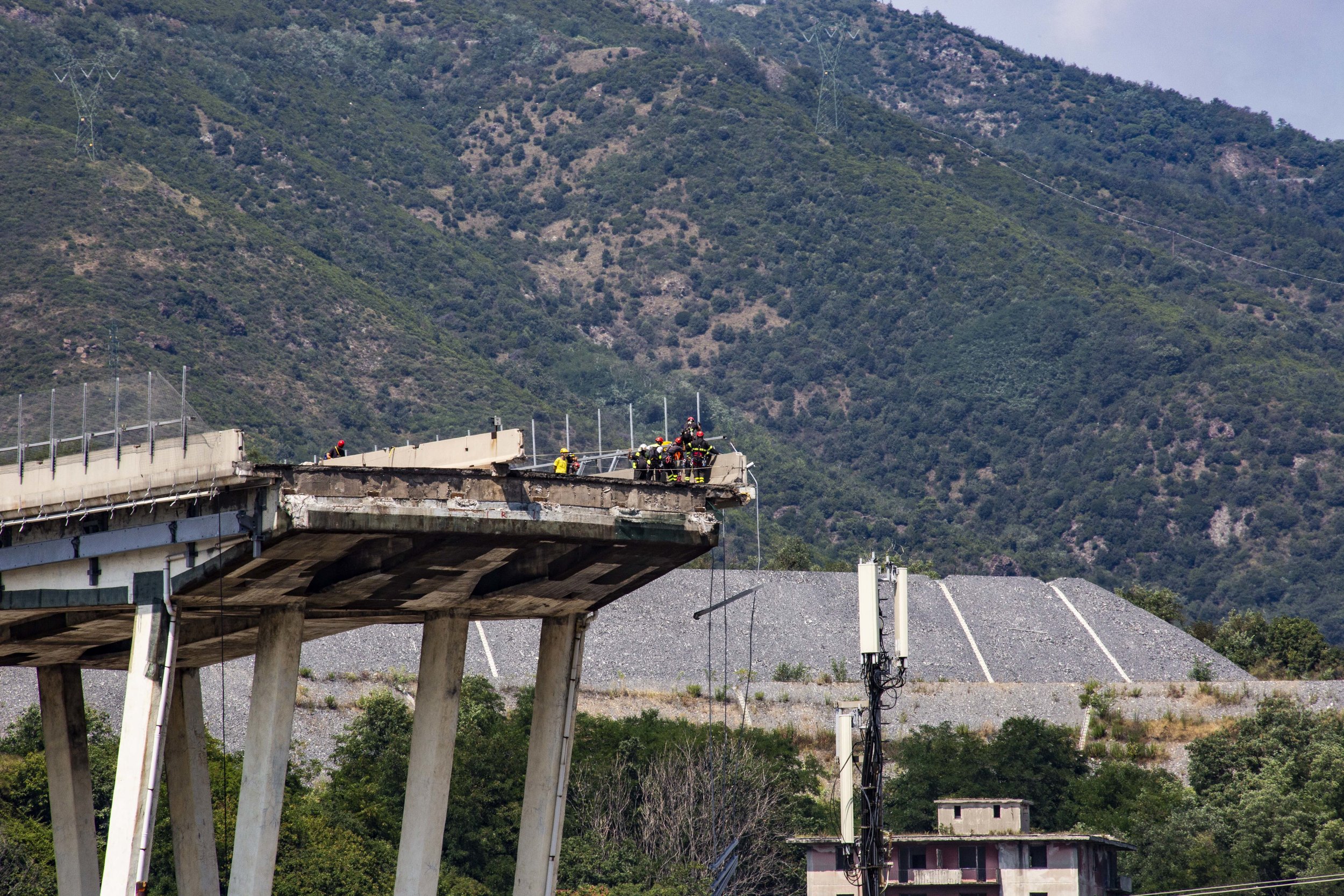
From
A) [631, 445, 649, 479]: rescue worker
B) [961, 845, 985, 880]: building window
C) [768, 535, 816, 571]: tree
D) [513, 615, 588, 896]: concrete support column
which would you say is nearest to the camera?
[631, 445, 649, 479]: rescue worker

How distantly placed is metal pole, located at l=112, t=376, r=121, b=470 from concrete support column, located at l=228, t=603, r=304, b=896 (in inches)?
230

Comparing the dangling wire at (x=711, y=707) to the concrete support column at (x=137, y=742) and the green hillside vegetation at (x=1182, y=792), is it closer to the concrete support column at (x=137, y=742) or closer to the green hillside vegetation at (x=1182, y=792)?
the green hillside vegetation at (x=1182, y=792)

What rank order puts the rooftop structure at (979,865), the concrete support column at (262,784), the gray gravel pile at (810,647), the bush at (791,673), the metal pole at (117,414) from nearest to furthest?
the metal pole at (117,414) < the concrete support column at (262,784) < the rooftop structure at (979,865) < the gray gravel pile at (810,647) < the bush at (791,673)

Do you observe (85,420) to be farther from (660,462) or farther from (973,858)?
(973,858)

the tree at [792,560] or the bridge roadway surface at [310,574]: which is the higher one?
the tree at [792,560]

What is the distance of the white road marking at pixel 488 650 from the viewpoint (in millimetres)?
125000

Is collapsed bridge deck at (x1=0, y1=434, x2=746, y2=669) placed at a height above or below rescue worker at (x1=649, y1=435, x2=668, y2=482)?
below

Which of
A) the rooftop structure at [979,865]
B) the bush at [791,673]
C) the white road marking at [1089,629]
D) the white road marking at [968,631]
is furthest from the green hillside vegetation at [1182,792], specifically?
the white road marking at [1089,629]

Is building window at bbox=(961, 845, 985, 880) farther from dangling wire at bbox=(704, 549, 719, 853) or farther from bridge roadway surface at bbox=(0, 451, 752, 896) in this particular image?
bridge roadway surface at bbox=(0, 451, 752, 896)

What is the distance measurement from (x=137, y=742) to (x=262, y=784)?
3.47 metres

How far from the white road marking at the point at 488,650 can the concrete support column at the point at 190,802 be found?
66.2 meters

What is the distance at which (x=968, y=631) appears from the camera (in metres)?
146

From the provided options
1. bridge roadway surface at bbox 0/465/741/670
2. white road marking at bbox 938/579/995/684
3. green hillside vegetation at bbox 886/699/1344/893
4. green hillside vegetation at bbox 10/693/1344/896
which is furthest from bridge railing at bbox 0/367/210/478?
white road marking at bbox 938/579/995/684

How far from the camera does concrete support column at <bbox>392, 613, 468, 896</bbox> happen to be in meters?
48.2
